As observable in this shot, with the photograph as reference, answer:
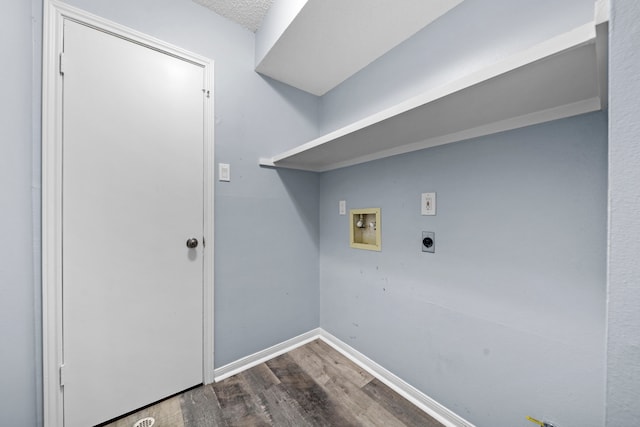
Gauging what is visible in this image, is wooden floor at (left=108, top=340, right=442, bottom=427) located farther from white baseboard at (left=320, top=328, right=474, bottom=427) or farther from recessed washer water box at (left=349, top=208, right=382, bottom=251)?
recessed washer water box at (left=349, top=208, right=382, bottom=251)

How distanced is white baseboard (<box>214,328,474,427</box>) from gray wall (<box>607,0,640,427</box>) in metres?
1.10

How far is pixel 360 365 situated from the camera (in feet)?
5.36

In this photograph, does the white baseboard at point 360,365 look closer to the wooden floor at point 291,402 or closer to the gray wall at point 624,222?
the wooden floor at point 291,402

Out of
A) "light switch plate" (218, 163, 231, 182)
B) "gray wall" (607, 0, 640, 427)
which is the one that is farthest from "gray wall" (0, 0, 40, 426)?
"gray wall" (607, 0, 640, 427)

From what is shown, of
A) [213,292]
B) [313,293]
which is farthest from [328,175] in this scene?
[213,292]

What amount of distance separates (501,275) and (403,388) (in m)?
0.91

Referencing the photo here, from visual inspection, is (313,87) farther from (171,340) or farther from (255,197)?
(171,340)

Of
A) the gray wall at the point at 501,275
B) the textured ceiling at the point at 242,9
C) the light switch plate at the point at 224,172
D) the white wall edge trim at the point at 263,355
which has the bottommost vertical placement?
the white wall edge trim at the point at 263,355

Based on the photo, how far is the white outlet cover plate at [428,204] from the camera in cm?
127

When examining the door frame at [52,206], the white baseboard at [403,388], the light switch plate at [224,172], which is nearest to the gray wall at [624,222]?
the white baseboard at [403,388]

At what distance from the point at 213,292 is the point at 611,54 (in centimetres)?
180

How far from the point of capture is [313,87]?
1.96 metres

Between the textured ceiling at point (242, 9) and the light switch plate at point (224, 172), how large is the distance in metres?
1.01

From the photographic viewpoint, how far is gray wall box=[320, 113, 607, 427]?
2.77 feet
